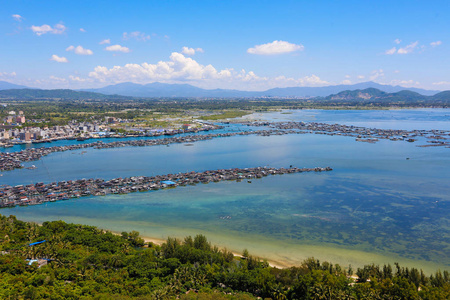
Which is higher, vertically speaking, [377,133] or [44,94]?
[44,94]

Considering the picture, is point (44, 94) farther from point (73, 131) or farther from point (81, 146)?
point (81, 146)

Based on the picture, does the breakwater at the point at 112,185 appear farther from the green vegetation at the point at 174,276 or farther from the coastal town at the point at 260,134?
the coastal town at the point at 260,134

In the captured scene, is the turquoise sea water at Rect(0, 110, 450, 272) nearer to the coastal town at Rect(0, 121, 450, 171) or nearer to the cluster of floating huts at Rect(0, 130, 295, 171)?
the cluster of floating huts at Rect(0, 130, 295, 171)

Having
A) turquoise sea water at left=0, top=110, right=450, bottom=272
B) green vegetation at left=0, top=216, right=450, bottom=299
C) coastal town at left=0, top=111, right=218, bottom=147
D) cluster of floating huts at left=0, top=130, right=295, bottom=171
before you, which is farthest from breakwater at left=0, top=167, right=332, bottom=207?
coastal town at left=0, top=111, right=218, bottom=147

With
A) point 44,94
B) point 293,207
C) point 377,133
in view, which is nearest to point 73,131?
point 293,207

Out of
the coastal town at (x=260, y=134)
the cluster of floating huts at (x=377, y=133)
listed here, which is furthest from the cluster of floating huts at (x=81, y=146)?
the cluster of floating huts at (x=377, y=133)

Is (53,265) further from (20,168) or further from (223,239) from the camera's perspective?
(20,168)
